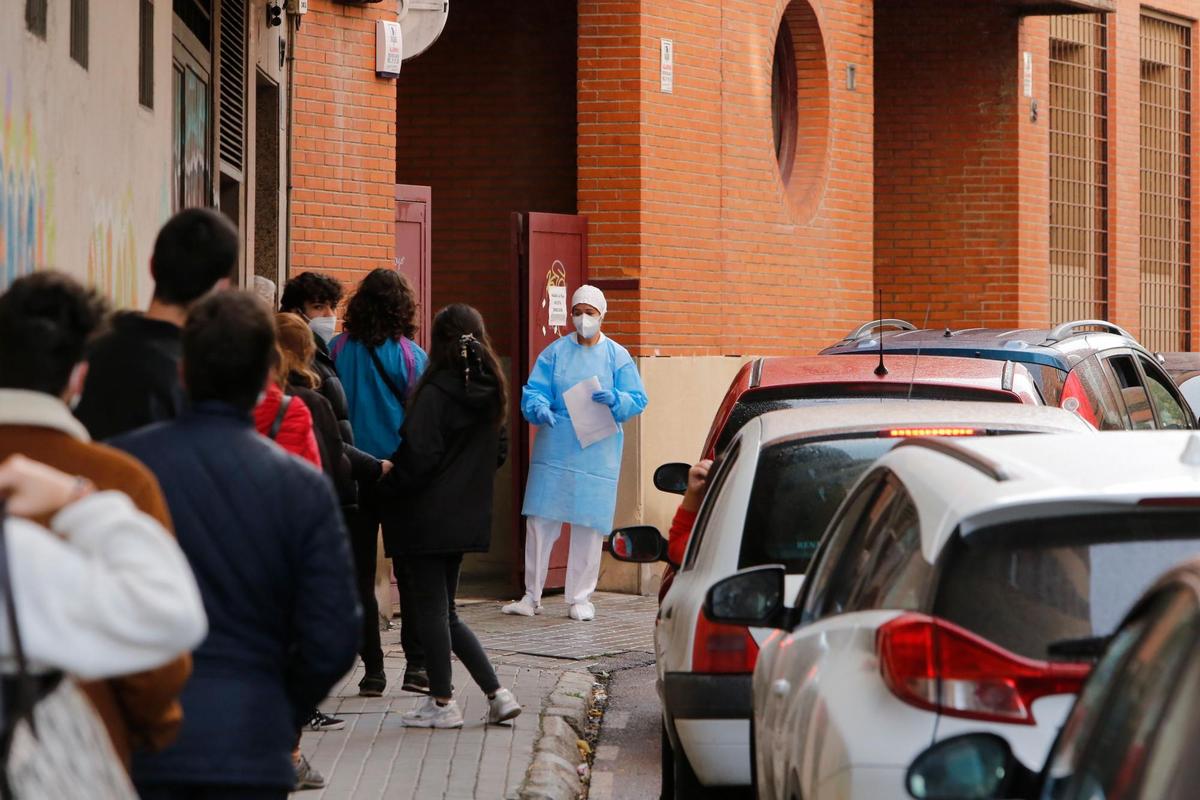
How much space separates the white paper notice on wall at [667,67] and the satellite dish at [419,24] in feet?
7.35

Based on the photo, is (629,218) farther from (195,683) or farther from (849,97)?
(195,683)

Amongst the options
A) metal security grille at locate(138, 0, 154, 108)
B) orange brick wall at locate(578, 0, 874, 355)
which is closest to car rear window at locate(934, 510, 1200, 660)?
metal security grille at locate(138, 0, 154, 108)

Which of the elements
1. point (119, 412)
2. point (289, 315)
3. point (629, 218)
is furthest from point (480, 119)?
point (119, 412)

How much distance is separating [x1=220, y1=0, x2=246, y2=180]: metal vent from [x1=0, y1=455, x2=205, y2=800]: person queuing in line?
28.8ft

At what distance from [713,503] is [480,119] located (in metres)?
10.2

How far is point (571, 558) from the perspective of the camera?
12984mm

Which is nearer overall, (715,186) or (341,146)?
(341,146)

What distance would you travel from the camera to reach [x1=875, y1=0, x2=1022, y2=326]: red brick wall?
20.5 metres

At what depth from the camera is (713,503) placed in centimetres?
671

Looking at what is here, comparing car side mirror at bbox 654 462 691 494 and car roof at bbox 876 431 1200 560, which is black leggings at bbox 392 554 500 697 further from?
car roof at bbox 876 431 1200 560

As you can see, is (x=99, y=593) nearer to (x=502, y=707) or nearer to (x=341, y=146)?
(x=502, y=707)

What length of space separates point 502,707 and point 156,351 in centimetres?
419

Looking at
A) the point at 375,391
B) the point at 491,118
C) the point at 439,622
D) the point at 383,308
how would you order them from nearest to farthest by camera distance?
the point at 439,622 → the point at 383,308 → the point at 375,391 → the point at 491,118

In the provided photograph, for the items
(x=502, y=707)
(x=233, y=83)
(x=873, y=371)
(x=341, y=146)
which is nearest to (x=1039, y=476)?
(x=873, y=371)
